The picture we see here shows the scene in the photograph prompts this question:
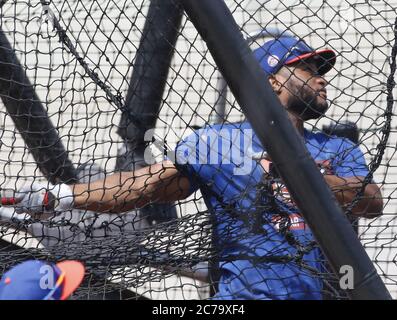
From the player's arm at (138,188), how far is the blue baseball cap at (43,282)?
1.95 feet

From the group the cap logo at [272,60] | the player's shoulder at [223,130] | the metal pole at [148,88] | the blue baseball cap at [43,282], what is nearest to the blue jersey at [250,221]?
the player's shoulder at [223,130]

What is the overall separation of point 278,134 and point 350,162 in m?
0.82

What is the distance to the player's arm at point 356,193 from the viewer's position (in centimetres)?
262

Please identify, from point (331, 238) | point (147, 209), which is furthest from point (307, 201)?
point (147, 209)

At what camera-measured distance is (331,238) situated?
2.10 metres

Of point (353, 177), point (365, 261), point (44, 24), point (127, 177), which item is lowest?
point (365, 261)

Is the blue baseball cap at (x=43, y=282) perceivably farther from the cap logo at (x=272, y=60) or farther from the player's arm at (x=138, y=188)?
the cap logo at (x=272, y=60)

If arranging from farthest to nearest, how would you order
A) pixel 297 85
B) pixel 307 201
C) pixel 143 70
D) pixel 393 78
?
pixel 143 70 < pixel 297 85 < pixel 393 78 < pixel 307 201

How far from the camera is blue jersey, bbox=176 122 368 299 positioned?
264 centimetres

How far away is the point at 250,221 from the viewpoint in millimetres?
2662

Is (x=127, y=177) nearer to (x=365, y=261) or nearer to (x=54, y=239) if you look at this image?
(x=54, y=239)
